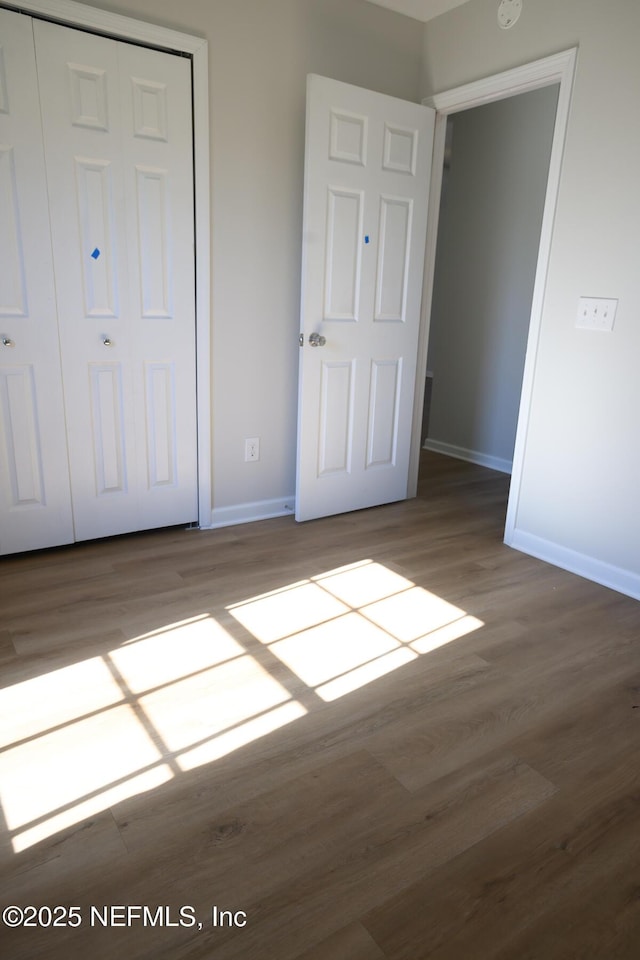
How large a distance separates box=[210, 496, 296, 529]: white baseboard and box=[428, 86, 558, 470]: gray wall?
1.84 metres

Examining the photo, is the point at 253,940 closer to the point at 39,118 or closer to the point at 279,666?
the point at 279,666

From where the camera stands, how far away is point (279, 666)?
6.82 feet

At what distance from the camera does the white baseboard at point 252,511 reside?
10.6 ft

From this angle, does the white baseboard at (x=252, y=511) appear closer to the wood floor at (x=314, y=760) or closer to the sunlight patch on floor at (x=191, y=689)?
the wood floor at (x=314, y=760)

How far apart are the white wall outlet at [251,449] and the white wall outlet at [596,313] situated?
1587mm

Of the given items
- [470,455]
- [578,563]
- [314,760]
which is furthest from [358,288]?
[314,760]

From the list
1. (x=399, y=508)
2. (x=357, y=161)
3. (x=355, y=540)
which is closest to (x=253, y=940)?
(x=355, y=540)

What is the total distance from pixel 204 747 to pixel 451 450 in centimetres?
360

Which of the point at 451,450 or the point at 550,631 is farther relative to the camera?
the point at 451,450

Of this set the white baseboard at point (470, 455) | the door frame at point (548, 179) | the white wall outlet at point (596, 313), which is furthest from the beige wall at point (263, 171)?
the white baseboard at point (470, 455)

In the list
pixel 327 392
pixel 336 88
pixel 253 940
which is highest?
pixel 336 88

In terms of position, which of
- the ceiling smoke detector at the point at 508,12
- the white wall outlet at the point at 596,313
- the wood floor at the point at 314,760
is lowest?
the wood floor at the point at 314,760

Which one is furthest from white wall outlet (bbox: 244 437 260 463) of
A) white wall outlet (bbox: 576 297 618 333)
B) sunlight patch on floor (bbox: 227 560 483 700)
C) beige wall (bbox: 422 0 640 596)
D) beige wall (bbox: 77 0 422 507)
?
white wall outlet (bbox: 576 297 618 333)

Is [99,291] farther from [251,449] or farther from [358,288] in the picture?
[358,288]
